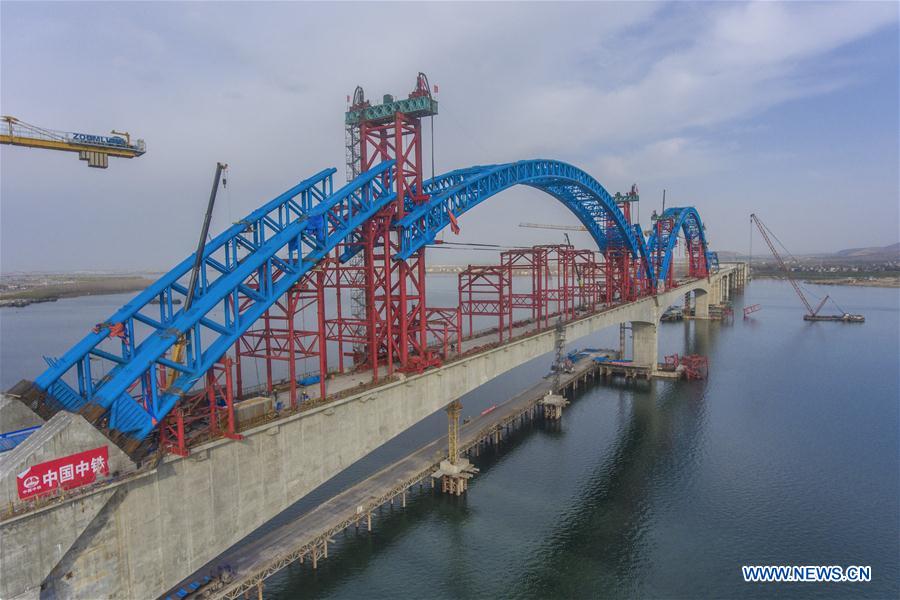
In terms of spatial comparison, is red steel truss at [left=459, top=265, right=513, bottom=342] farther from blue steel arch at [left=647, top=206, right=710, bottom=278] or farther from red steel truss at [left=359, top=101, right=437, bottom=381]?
blue steel arch at [left=647, top=206, right=710, bottom=278]

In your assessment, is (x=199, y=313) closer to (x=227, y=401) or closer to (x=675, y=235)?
(x=227, y=401)

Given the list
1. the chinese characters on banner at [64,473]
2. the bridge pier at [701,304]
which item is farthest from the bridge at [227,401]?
the bridge pier at [701,304]

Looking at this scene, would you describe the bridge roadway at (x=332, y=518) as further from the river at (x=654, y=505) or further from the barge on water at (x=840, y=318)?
the barge on water at (x=840, y=318)

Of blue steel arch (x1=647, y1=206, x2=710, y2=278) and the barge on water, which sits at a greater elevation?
blue steel arch (x1=647, y1=206, x2=710, y2=278)

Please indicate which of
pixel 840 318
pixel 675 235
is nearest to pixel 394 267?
pixel 675 235

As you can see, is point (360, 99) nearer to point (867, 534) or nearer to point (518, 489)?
point (518, 489)

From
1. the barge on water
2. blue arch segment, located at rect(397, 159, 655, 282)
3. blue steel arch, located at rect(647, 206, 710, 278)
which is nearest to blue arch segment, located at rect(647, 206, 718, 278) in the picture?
blue steel arch, located at rect(647, 206, 710, 278)
